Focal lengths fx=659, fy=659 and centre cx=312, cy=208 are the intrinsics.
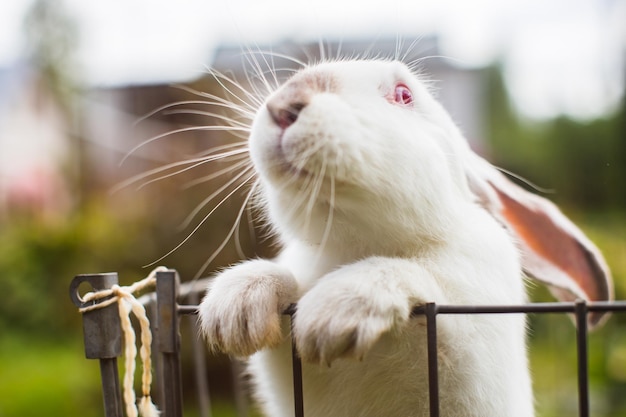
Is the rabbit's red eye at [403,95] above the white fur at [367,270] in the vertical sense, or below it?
above

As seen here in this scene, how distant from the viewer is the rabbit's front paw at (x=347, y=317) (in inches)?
36.0

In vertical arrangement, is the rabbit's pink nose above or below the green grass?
above

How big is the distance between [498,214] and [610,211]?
5884 mm

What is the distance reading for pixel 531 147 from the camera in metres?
12.0

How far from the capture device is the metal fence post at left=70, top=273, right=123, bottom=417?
105cm

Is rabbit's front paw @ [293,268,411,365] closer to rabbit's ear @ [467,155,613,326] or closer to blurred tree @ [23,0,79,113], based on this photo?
rabbit's ear @ [467,155,613,326]

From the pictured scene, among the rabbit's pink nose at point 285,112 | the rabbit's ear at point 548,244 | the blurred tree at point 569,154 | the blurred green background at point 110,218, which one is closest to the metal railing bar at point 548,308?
the rabbit's pink nose at point 285,112

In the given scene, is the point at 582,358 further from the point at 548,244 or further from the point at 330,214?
the point at 548,244

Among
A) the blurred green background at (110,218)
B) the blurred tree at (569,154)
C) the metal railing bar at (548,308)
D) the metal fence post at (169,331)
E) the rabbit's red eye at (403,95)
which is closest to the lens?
the metal railing bar at (548,308)

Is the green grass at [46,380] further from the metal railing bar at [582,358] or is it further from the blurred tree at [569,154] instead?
the metal railing bar at [582,358]

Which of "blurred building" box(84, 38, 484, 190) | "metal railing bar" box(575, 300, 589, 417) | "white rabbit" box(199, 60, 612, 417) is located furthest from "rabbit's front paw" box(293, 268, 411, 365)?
"blurred building" box(84, 38, 484, 190)

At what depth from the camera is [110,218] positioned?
16.8ft

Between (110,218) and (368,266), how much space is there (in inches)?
175

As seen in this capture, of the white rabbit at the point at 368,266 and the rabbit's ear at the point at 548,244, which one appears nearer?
the white rabbit at the point at 368,266
